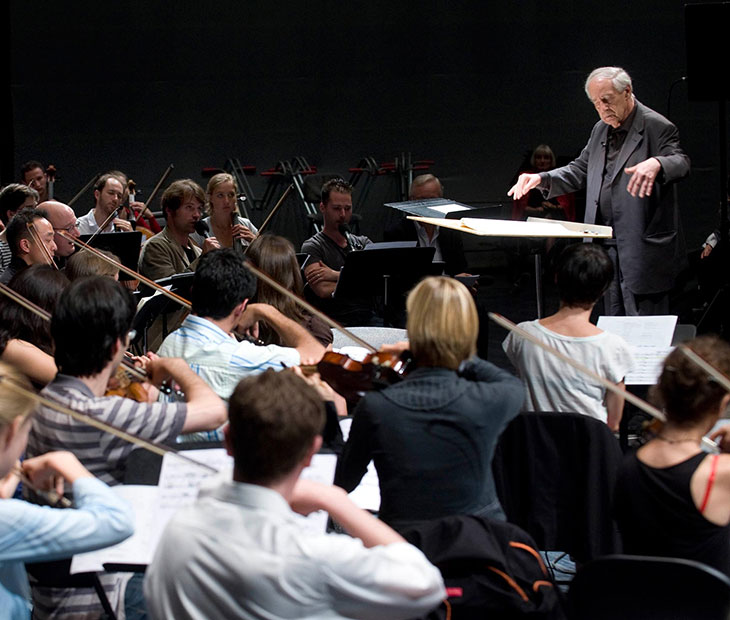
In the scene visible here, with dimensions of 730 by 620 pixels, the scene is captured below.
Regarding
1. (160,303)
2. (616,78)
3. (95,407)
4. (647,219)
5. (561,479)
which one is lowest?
(561,479)

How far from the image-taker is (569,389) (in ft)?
9.74

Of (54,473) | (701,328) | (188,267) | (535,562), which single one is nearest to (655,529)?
(535,562)

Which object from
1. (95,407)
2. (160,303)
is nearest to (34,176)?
(160,303)

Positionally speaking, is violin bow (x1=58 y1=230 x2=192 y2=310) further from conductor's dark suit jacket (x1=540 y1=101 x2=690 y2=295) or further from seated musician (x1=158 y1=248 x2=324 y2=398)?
conductor's dark suit jacket (x1=540 y1=101 x2=690 y2=295)

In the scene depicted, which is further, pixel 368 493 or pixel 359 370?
pixel 359 370

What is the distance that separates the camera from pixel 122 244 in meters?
4.76

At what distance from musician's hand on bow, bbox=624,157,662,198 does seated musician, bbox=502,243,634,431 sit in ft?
3.56

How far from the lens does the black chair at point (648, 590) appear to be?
167cm

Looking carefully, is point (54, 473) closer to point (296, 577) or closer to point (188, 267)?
point (296, 577)

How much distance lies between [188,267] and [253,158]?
4414mm

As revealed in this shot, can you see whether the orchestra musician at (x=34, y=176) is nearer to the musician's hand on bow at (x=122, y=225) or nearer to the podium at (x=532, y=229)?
the musician's hand on bow at (x=122, y=225)

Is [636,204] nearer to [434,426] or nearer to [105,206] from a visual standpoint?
[434,426]

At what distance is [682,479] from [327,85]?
7.59 metres

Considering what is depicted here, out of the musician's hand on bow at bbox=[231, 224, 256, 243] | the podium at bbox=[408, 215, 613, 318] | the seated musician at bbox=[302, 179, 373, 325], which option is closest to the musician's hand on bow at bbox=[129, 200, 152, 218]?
the musician's hand on bow at bbox=[231, 224, 256, 243]
